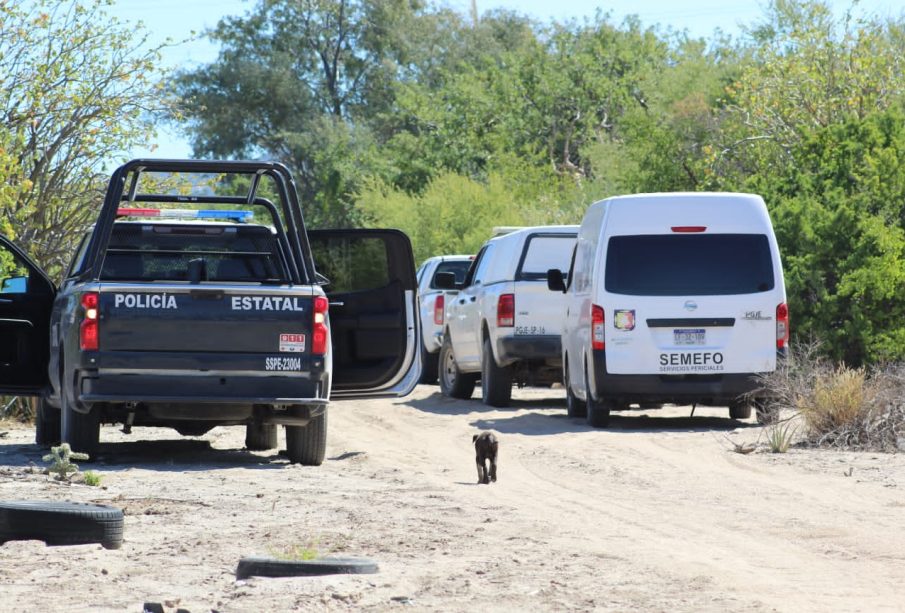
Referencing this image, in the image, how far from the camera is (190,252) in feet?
40.6

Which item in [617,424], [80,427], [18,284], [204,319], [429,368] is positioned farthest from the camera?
[429,368]

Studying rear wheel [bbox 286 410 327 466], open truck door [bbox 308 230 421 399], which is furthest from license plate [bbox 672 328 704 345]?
rear wheel [bbox 286 410 327 466]

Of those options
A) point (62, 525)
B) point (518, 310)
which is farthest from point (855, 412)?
point (62, 525)

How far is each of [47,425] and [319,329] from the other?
3301mm

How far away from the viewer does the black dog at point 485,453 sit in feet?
36.1

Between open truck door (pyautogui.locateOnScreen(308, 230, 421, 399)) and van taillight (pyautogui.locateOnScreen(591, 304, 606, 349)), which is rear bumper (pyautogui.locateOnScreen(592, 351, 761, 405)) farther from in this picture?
open truck door (pyautogui.locateOnScreen(308, 230, 421, 399))

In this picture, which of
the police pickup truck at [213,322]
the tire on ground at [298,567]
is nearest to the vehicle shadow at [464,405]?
the police pickup truck at [213,322]

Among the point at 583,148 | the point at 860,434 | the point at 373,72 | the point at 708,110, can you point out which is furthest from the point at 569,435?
the point at 373,72

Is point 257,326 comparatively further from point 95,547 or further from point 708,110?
point 708,110

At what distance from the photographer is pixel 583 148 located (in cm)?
5628

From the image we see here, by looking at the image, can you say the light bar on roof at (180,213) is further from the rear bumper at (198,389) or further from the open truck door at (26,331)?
the rear bumper at (198,389)

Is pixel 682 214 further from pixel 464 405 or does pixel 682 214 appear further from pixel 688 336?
pixel 464 405

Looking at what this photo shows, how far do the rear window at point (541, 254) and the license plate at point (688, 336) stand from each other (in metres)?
3.20

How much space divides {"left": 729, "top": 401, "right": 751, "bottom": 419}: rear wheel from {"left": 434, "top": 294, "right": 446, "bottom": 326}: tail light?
8275 millimetres
